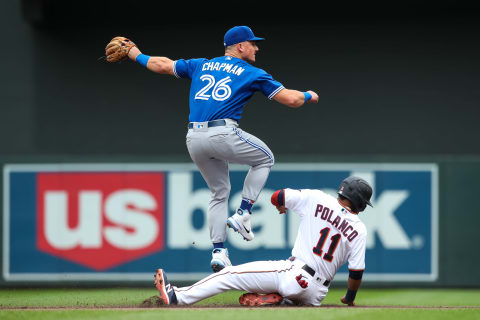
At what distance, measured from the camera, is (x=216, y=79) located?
20.5ft

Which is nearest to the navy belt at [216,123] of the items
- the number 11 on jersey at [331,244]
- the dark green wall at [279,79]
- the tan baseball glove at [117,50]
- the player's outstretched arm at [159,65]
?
the player's outstretched arm at [159,65]

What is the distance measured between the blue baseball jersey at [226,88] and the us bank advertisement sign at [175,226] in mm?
3732

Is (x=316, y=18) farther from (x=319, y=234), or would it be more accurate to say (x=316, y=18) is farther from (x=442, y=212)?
(x=319, y=234)

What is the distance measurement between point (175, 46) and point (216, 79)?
538 centimetres

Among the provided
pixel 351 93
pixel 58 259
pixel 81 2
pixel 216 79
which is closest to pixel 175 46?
pixel 81 2

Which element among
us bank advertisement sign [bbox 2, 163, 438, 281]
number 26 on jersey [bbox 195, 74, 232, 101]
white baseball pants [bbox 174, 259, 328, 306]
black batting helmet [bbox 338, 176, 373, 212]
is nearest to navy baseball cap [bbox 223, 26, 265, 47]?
number 26 on jersey [bbox 195, 74, 232, 101]

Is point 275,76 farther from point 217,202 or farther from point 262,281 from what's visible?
point 262,281

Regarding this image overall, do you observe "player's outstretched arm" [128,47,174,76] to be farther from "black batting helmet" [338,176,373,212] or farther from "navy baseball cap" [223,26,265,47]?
"black batting helmet" [338,176,373,212]

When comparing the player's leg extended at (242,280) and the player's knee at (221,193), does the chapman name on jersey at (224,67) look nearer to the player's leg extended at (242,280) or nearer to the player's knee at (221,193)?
the player's knee at (221,193)

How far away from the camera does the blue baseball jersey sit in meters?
6.19

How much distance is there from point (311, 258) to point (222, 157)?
990mm

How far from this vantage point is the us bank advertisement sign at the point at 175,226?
9.86 meters

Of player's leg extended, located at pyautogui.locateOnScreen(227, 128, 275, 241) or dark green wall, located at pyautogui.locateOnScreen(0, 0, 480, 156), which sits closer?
player's leg extended, located at pyautogui.locateOnScreen(227, 128, 275, 241)

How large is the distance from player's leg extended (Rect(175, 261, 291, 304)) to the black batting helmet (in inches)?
25.8
